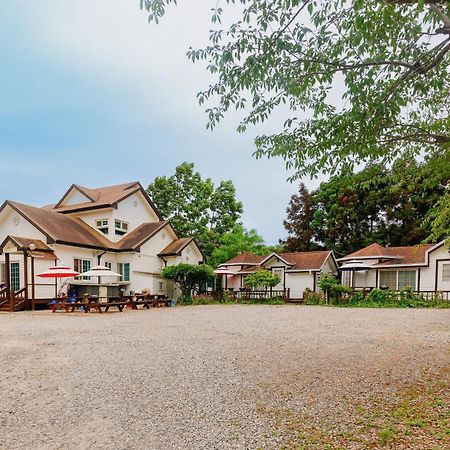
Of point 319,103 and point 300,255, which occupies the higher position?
point 319,103

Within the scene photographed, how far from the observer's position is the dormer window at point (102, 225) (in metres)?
23.5

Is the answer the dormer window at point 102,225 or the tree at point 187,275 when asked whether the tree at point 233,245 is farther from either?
the dormer window at point 102,225

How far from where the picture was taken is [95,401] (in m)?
4.62

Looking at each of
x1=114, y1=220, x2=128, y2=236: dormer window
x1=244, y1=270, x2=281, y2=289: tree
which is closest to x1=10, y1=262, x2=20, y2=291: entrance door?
x1=114, y1=220, x2=128, y2=236: dormer window

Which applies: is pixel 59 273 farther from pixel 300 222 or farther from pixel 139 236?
pixel 300 222

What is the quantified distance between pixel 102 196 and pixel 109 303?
1057 cm

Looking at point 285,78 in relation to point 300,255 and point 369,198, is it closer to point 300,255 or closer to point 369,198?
point 300,255

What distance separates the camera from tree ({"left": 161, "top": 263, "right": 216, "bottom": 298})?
22.2 metres

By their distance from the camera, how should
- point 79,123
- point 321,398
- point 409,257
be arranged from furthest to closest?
point 409,257
point 79,123
point 321,398

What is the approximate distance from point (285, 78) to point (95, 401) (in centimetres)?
460

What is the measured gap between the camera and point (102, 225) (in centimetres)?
2372

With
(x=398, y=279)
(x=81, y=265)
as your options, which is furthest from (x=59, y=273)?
(x=398, y=279)

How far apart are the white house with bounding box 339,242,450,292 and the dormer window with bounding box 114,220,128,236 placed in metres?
14.4

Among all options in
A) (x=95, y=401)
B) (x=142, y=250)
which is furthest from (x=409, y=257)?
(x=95, y=401)
